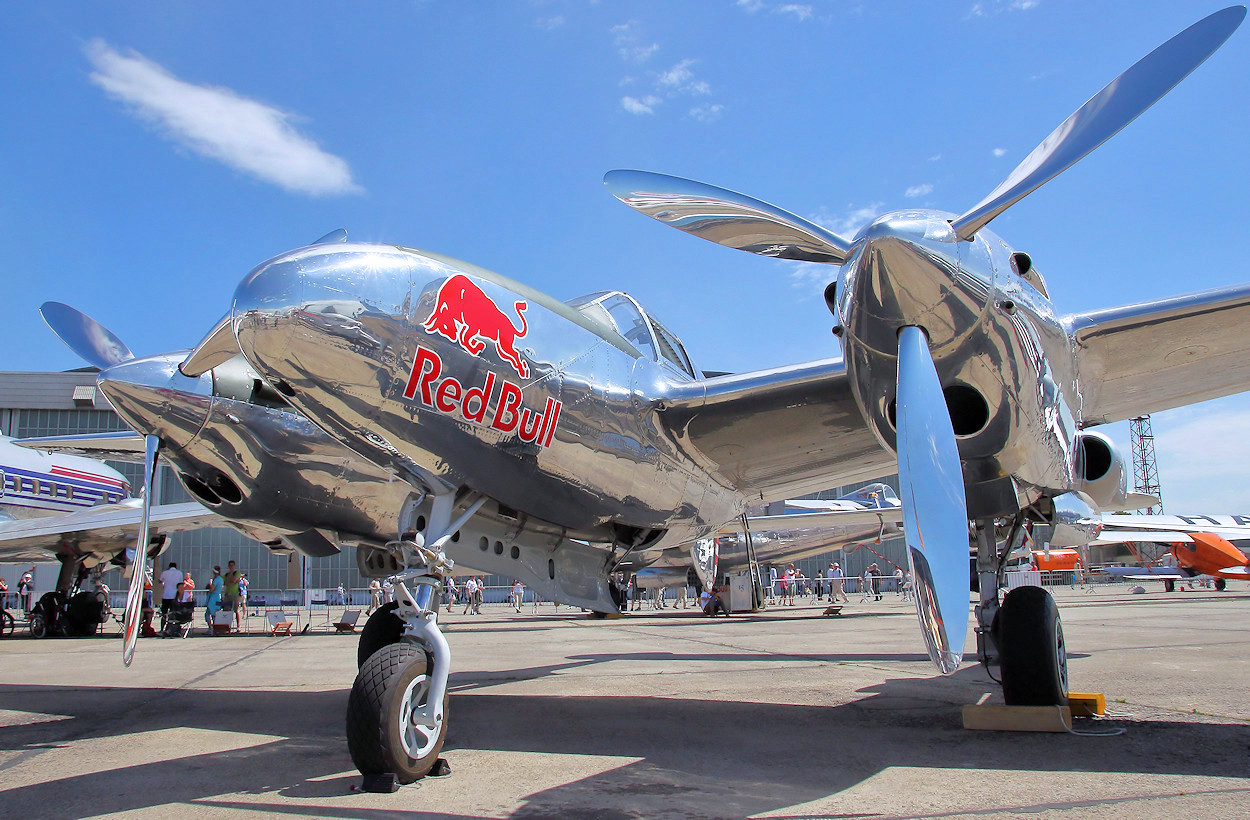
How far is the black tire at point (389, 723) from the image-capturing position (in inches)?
154

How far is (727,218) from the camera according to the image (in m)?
5.40

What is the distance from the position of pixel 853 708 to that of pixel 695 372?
11.2ft

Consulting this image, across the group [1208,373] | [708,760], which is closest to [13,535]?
[708,760]

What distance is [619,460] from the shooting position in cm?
584

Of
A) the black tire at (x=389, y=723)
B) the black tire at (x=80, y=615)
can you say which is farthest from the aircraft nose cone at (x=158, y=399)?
the black tire at (x=80, y=615)

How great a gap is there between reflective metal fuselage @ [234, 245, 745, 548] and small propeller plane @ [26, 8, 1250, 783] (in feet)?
0.05

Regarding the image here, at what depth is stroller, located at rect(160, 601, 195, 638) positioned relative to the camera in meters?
17.6

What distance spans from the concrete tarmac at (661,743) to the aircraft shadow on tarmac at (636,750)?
0.08 ft

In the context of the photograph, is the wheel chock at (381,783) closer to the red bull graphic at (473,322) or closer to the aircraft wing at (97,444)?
the red bull graphic at (473,322)

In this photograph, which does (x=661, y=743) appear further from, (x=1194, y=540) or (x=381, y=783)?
(x=1194, y=540)

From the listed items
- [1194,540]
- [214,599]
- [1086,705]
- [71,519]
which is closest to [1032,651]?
[1086,705]

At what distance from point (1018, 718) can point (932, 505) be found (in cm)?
236

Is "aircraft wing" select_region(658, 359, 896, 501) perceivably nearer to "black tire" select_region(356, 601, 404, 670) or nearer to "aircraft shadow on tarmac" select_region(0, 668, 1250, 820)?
"aircraft shadow on tarmac" select_region(0, 668, 1250, 820)

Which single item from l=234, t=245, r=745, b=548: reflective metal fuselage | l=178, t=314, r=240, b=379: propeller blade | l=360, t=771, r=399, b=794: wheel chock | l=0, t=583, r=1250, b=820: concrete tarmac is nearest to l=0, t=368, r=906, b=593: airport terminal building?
l=0, t=583, r=1250, b=820: concrete tarmac
